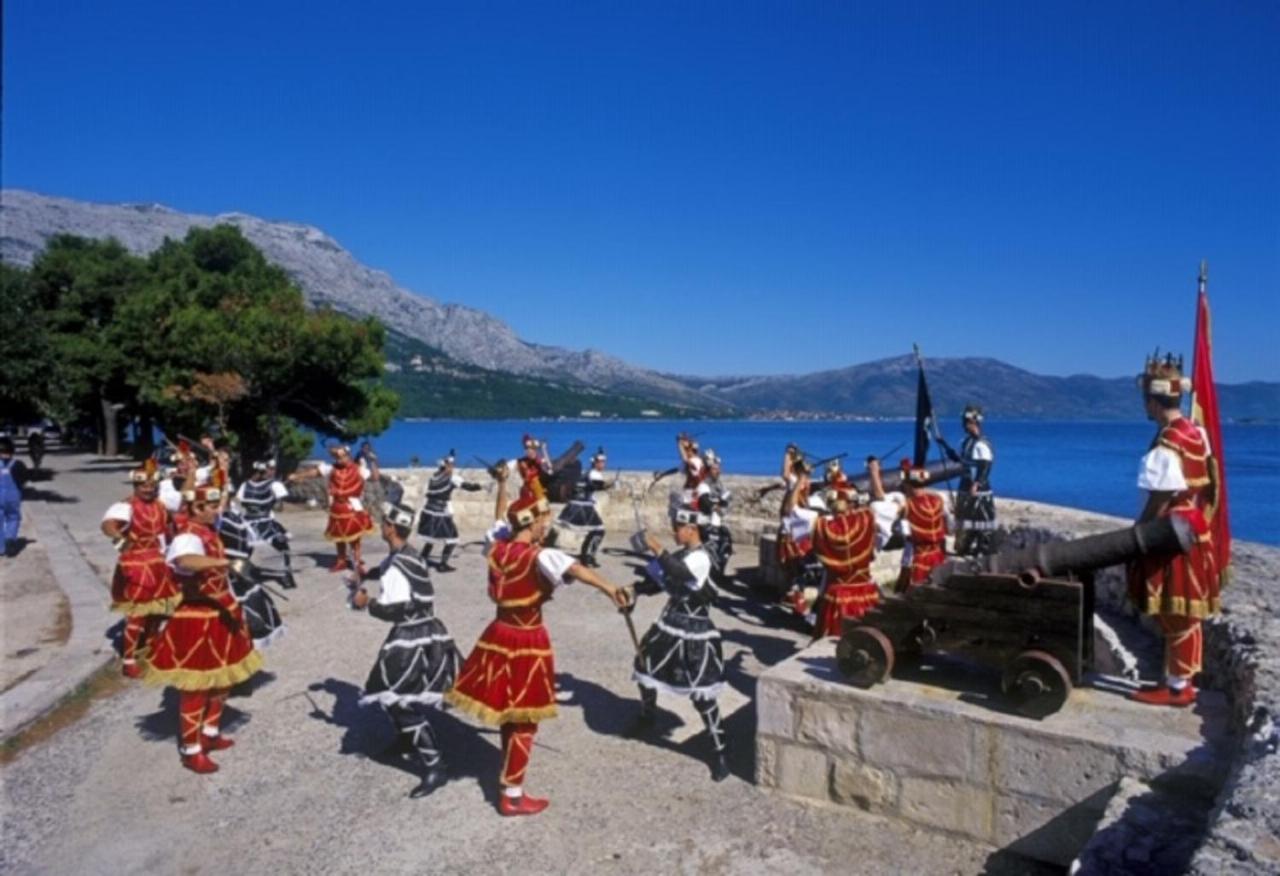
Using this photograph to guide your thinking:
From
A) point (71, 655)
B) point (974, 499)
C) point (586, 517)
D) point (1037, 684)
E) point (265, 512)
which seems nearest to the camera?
point (1037, 684)

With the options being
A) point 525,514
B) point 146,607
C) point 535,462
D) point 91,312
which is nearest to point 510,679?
point 525,514

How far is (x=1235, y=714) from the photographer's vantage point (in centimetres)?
474

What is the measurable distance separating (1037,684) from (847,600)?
2876 millimetres

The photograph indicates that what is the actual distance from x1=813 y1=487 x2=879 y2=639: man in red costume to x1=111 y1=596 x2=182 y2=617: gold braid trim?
5361 millimetres

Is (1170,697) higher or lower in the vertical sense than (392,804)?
higher

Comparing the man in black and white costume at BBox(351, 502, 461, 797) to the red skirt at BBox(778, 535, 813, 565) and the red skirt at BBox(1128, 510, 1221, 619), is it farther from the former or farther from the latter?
the red skirt at BBox(778, 535, 813, 565)

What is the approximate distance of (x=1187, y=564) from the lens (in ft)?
15.9

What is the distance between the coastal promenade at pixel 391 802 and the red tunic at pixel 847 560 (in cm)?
109

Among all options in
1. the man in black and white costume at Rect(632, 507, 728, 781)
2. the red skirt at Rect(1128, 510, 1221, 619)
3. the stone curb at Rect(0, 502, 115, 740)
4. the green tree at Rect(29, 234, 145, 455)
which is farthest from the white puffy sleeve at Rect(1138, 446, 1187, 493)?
the green tree at Rect(29, 234, 145, 455)

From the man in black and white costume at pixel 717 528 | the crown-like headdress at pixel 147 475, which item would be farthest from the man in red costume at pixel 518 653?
the man in black and white costume at pixel 717 528

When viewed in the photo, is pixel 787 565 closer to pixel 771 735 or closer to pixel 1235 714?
pixel 771 735

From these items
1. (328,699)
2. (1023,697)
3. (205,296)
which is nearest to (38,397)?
(205,296)

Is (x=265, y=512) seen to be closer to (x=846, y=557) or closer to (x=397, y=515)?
(x=397, y=515)

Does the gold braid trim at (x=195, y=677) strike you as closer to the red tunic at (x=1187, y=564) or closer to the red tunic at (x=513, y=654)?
the red tunic at (x=513, y=654)
